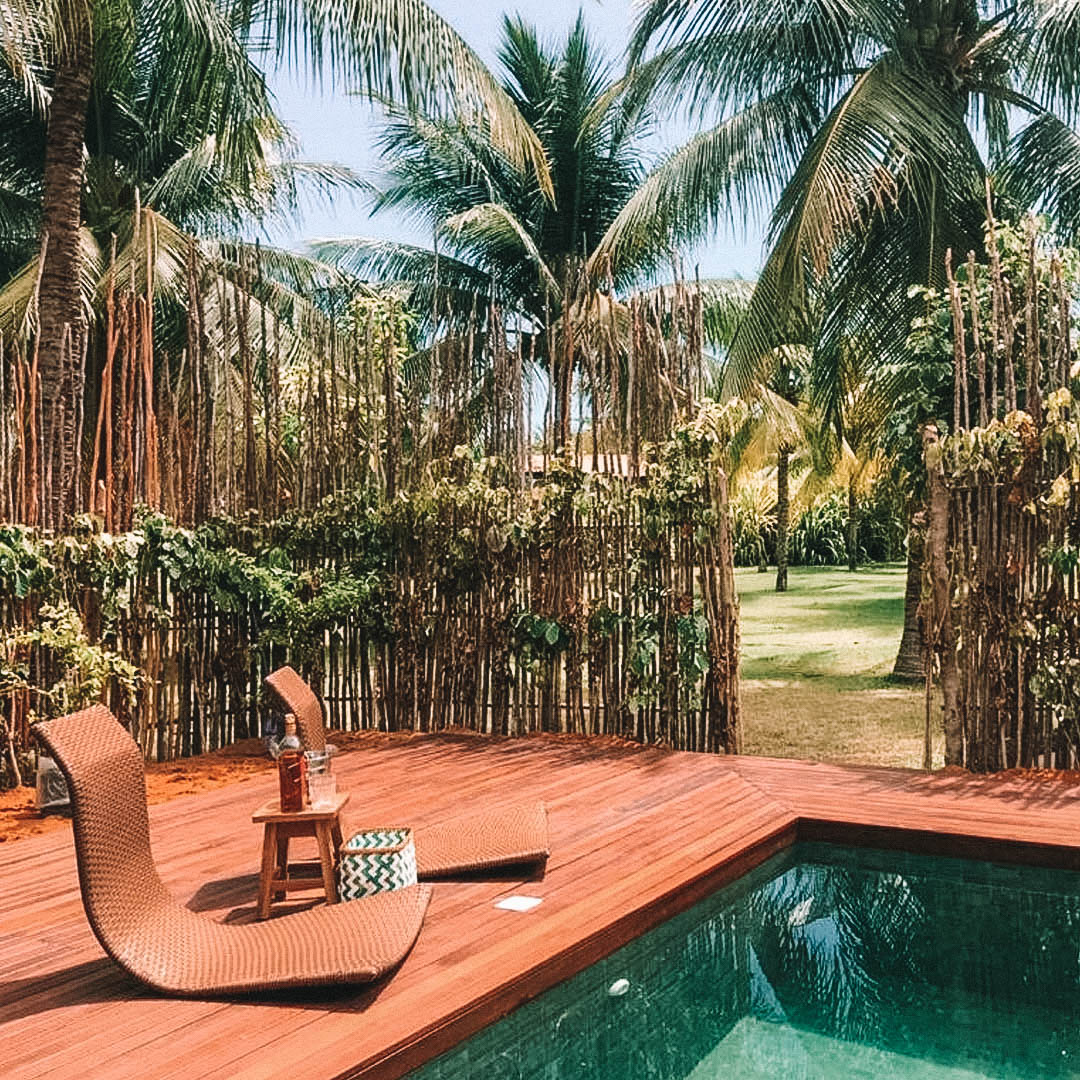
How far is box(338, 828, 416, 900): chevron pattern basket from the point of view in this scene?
3135 mm

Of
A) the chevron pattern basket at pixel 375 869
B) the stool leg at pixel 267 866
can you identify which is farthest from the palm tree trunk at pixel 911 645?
the stool leg at pixel 267 866

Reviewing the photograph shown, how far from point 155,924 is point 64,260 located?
498cm

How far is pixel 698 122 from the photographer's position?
9.85 m

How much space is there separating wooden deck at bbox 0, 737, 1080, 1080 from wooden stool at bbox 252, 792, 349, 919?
0.18 metres

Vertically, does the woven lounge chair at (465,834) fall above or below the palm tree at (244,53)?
below

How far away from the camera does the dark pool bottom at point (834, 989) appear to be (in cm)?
282

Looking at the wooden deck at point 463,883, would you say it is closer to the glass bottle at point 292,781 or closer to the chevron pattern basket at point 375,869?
the chevron pattern basket at point 375,869

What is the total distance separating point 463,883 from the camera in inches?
136

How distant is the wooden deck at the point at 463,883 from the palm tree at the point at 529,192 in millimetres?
10137

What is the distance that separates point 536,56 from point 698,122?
6237 millimetres

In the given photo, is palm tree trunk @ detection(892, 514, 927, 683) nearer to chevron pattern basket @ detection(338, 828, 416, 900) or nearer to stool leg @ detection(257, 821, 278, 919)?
chevron pattern basket @ detection(338, 828, 416, 900)

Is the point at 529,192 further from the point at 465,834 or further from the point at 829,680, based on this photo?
the point at 465,834

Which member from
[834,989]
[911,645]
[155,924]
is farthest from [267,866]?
[911,645]

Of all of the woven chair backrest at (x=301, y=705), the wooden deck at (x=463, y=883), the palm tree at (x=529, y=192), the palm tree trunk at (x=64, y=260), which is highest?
the palm tree at (x=529, y=192)
